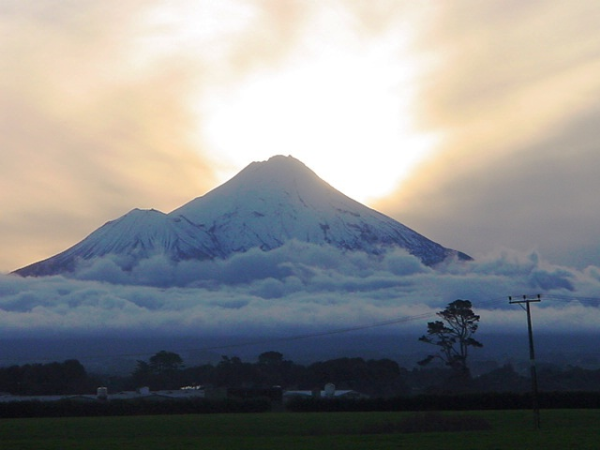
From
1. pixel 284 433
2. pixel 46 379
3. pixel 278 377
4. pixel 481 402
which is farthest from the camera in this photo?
pixel 278 377

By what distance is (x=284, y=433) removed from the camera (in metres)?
58.6

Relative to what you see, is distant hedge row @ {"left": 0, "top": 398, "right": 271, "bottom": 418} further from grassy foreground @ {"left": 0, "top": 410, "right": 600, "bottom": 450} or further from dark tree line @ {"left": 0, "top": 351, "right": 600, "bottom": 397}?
dark tree line @ {"left": 0, "top": 351, "right": 600, "bottom": 397}

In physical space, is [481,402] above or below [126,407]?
below

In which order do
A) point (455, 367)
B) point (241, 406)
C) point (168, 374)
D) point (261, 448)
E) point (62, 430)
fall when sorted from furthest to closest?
point (168, 374) < point (455, 367) < point (241, 406) < point (62, 430) < point (261, 448)

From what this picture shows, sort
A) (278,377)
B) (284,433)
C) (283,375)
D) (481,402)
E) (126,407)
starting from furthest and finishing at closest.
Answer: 1. (283,375)
2. (278,377)
3. (126,407)
4. (481,402)
5. (284,433)

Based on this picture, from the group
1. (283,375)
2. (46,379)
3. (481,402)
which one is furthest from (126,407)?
(283,375)

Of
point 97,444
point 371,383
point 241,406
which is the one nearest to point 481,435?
point 97,444

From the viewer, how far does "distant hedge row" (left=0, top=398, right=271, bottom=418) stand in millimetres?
79750

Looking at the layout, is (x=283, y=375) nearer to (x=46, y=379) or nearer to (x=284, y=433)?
(x=46, y=379)

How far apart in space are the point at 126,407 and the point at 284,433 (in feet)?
92.4

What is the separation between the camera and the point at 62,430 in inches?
2486

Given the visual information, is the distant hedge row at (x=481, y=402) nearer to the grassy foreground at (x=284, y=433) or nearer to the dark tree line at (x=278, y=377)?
the grassy foreground at (x=284, y=433)

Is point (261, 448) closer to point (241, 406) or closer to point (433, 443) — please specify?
point (433, 443)

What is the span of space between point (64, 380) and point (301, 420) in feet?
241
